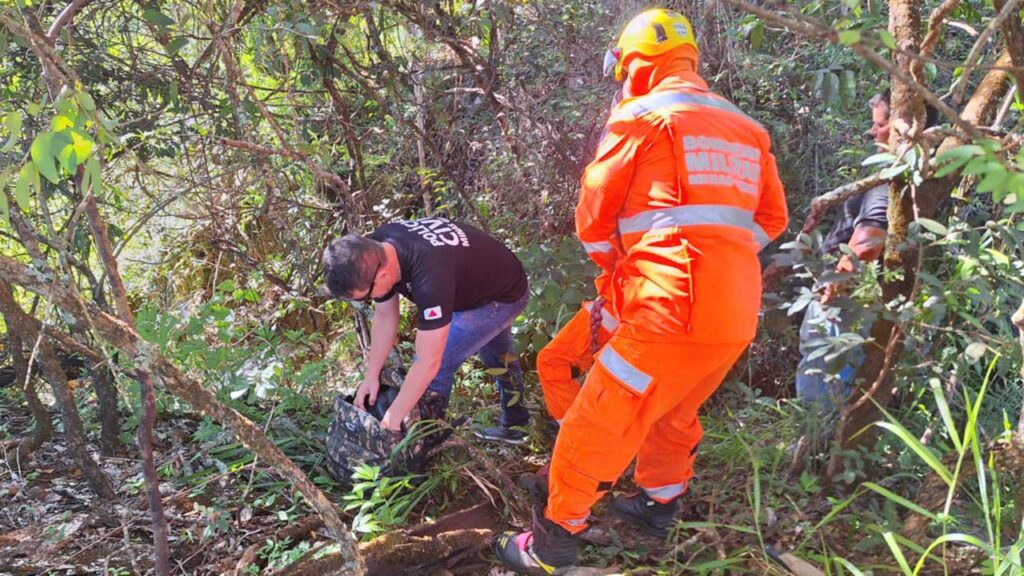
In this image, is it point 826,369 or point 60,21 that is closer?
point 60,21

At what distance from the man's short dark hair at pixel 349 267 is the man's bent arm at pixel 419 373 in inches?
→ 11.9

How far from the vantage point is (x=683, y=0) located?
162 inches

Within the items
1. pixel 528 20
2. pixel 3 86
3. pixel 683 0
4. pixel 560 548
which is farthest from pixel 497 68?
pixel 560 548

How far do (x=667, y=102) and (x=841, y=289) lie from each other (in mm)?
994

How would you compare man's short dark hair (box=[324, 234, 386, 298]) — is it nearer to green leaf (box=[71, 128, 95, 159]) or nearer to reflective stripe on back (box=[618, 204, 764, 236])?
reflective stripe on back (box=[618, 204, 764, 236])

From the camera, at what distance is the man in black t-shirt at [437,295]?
2.61 metres

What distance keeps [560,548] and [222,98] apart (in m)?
2.96

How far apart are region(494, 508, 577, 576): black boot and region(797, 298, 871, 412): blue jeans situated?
1.05m

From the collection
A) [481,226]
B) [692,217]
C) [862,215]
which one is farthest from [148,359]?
[481,226]

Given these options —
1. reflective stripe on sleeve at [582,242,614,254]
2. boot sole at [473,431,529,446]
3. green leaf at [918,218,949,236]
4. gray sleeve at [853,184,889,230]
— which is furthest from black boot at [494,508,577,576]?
gray sleeve at [853,184,889,230]

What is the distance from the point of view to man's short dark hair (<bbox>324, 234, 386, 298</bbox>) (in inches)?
99.7

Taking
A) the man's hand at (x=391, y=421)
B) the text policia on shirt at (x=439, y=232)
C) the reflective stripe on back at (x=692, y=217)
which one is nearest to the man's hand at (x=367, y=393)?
the man's hand at (x=391, y=421)

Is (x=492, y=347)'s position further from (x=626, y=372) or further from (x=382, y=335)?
(x=626, y=372)

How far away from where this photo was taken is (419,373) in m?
2.71
